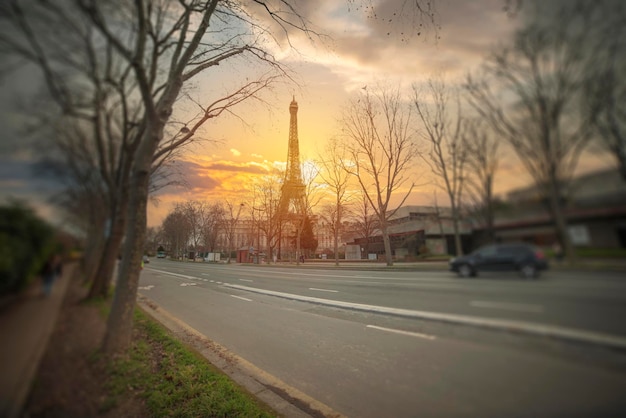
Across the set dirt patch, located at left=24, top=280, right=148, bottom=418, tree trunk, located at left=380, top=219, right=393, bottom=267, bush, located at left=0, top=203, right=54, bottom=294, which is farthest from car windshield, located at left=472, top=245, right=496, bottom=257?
dirt patch, located at left=24, top=280, right=148, bottom=418

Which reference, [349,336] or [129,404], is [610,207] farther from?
Result: [129,404]

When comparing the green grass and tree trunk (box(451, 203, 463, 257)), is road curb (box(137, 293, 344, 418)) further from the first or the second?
tree trunk (box(451, 203, 463, 257))

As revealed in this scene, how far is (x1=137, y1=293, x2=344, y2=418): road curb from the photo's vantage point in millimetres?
3074

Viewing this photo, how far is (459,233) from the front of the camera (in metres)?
1.17

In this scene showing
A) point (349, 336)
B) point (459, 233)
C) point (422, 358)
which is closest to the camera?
point (459, 233)

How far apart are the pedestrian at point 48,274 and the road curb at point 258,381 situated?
112 inches

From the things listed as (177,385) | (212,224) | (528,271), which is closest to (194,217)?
(212,224)

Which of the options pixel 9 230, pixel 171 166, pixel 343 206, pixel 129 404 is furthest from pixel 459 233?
pixel 171 166

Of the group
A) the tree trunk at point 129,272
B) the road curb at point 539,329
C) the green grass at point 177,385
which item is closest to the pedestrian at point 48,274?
the road curb at point 539,329

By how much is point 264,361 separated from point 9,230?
14.5 feet

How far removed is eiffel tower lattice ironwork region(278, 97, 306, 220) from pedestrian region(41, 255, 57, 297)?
2.24 m

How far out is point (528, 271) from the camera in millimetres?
924

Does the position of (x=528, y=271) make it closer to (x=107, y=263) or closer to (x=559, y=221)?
(x=559, y=221)

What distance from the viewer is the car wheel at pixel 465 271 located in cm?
111
